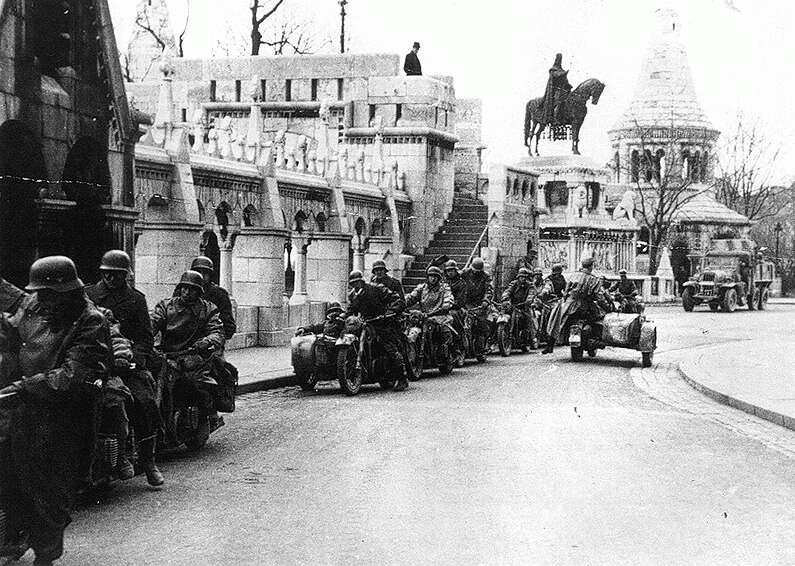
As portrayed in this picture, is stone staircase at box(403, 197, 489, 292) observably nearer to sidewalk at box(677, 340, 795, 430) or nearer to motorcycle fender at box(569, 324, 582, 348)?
sidewalk at box(677, 340, 795, 430)

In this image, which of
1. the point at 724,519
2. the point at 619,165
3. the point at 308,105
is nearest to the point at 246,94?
the point at 308,105

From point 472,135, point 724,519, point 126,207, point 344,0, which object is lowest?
point 724,519

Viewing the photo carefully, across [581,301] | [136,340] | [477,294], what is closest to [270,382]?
[477,294]

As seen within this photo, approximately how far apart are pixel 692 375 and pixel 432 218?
48.7 feet

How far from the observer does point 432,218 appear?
3216 cm

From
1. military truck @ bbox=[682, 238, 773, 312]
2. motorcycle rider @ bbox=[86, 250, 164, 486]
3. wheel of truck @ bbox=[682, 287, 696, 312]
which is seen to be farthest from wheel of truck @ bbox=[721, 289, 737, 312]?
motorcycle rider @ bbox=[86, 250, 164, 486]

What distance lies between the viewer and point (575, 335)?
21.2 meters

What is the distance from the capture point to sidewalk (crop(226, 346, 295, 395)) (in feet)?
53.0

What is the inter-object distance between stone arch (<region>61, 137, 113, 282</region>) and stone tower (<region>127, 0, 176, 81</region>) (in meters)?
24.8

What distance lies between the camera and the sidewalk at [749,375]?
1426 centimetres

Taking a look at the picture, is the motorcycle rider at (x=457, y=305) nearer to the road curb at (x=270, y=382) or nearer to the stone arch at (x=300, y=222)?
the road curb at (x=270, y=382)

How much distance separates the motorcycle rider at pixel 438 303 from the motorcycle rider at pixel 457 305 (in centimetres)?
27

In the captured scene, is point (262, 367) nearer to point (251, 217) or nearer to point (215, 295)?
point (251, 217)

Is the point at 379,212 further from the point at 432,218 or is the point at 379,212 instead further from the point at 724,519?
the point at 724,519
